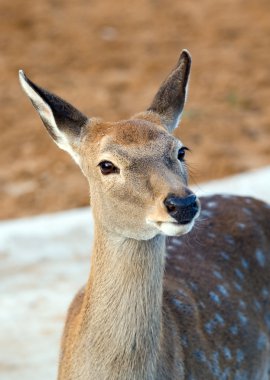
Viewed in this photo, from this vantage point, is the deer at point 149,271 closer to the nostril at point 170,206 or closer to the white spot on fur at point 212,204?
the nostril at point 170,206

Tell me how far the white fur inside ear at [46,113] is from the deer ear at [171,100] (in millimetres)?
448

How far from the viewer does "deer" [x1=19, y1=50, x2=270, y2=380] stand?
4500 millimetres

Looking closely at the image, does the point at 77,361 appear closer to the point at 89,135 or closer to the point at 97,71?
the point at 89,135

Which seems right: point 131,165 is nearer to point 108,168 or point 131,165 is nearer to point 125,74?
point 108,168

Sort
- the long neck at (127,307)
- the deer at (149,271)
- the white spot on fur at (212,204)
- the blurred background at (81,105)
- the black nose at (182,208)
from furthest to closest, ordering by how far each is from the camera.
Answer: the blurred background at (81,105) → the white spot on fur at (212,204) → the long neck at (127,307) → the deer at (149,271) → the black nose at (182,208)

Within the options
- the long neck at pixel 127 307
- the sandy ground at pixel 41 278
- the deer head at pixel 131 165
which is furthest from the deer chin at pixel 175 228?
the sandy ground at pixel 41 278

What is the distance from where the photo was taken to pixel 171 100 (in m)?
5.14

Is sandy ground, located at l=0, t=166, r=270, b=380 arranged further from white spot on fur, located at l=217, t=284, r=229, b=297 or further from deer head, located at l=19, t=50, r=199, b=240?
deer head, located at l=19, t=50, r=199, b=240

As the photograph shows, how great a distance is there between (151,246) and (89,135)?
0.63 meters

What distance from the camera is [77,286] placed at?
24.3 feet

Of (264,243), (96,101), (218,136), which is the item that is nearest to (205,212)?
(264,243)

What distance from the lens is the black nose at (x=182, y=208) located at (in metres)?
4.18

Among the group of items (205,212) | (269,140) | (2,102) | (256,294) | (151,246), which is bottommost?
(151,246)

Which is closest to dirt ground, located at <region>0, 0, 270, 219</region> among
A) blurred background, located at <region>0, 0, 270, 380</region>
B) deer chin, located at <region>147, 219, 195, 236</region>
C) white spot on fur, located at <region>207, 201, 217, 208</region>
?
blurred background, located at <region>0, 0, 270, 380</region>
